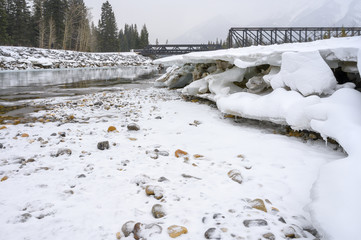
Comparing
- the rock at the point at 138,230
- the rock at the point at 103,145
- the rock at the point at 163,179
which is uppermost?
the rock at the point at 103,145

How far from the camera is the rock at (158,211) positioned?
1478mm

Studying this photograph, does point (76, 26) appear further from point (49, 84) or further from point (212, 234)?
point (212, 234)

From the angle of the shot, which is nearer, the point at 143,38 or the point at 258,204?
the point at 258,204

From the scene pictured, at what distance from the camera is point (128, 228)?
1352mm

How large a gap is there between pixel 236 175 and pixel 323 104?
3.76 feet

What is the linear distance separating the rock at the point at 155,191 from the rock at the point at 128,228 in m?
0.31

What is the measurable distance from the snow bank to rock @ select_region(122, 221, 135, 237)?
101cm

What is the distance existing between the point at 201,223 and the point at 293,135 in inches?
79.8

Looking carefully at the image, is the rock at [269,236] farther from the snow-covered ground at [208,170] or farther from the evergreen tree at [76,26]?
the evergreen tree at [76,26]

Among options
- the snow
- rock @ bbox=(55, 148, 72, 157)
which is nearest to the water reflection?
rock @ bbox=(55, 148, 72, 157)

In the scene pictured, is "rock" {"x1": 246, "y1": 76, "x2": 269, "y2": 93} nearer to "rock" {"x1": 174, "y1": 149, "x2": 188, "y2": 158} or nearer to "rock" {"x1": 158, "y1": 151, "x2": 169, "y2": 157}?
"rock" {"x1": 174, "y1": 149, "x2": 188, "y2": 158}

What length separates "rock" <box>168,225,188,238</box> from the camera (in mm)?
1312

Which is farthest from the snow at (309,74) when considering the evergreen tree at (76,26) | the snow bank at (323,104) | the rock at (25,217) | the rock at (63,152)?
the evergreen tree at (76,26)

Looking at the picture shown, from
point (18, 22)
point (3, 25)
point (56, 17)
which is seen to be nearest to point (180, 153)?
point (3, 25)
